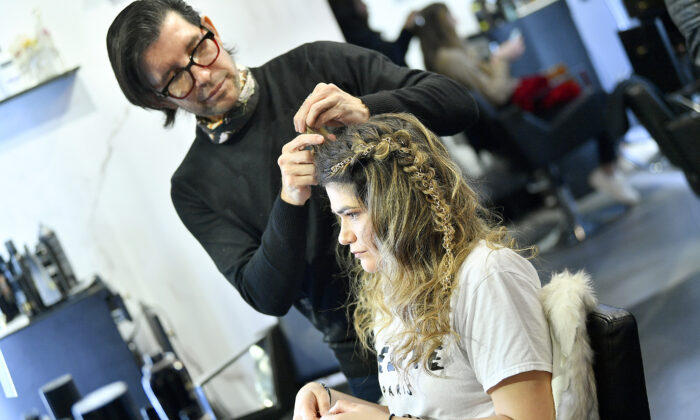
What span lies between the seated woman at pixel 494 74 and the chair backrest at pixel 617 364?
4.40 ft

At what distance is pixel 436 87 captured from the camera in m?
1.54

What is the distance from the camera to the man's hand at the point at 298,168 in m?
1.36

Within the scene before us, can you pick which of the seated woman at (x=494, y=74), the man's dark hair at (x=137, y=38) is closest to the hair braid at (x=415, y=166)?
the man's dark hair at (x=137, y=38)

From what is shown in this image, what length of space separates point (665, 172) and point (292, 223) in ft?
6.91

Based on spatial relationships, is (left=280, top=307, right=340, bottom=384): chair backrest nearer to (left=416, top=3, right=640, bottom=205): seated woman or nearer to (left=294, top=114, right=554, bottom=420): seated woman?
(left=294, top=114, right=554, bottom=420): seated woman

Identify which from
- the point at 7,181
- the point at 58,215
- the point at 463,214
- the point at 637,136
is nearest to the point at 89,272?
the point at 58,215

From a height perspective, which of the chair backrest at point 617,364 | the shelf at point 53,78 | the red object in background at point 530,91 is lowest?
the chair backrest at point 617,364

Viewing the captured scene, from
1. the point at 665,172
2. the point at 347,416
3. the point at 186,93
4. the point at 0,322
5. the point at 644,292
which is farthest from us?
the point at 665,172

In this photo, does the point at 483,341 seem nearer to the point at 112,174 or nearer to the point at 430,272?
the point at 430,272

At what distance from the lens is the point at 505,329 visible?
118 cm

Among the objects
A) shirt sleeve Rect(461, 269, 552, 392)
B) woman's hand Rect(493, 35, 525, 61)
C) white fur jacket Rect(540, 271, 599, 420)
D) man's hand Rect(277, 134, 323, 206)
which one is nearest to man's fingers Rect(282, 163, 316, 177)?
man's hand Rect(277, 134, 323, 206)

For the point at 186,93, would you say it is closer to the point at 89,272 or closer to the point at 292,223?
the point at 292,223

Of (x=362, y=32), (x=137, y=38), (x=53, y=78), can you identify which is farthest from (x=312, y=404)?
(x=362, y=32)

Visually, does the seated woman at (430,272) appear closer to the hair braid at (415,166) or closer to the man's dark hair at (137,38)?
the hair braid at (415,166)
